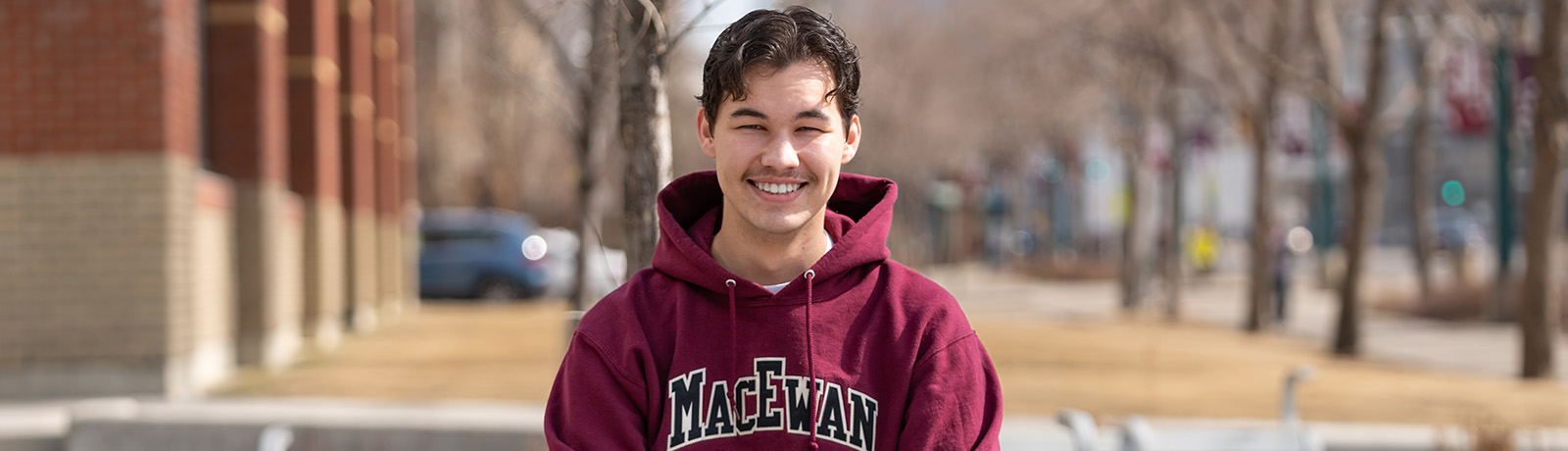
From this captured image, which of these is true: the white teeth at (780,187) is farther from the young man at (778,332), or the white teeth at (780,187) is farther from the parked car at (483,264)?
→ the parked car at (483,264)

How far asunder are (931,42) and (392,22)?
66.5 feet

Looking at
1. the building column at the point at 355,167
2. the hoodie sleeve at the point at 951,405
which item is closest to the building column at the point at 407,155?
the building column at the point at 355,167

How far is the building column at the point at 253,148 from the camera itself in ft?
39.9


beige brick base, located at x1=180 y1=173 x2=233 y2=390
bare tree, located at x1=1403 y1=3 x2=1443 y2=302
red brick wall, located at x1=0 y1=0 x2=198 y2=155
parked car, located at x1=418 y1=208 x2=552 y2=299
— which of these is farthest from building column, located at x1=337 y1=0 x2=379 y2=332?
bare tree, located at x1=1403 y1=3 x2=1443 y2=302

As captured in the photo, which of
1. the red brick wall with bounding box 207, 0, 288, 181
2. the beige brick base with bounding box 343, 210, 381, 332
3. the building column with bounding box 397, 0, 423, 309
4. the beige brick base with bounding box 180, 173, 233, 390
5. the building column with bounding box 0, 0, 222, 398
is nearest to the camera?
the building column with bounding box 0, 0, 222, 398

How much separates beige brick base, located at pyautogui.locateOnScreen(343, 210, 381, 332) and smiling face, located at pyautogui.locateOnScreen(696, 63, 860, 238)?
51.9ft

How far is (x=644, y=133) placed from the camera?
4859 mm

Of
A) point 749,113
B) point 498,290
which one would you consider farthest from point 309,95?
point 749,113

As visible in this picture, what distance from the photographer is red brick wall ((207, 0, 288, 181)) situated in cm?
1212

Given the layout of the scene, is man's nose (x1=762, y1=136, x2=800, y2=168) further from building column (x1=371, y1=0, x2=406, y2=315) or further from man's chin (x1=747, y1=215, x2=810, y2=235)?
building column (x1=371, y1=0, x2=406, y2=315)

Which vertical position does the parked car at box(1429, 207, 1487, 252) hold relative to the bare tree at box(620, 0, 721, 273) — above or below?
below

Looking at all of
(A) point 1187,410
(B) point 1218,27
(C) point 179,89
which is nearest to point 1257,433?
(A) point 1187,410

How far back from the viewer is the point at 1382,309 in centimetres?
2400

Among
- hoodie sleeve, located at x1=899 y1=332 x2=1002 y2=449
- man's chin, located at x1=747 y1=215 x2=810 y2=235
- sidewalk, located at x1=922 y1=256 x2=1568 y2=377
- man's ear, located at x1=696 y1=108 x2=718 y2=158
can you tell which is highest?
man's ear, located at x1=696 y1=108 x2=718 y2=158
